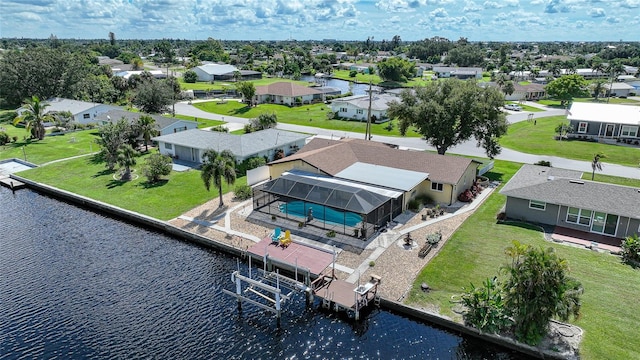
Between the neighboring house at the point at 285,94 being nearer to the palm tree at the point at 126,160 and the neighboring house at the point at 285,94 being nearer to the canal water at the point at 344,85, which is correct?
the canal water at the point at 344,85

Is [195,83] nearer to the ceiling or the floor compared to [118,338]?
nearer to the ceiling

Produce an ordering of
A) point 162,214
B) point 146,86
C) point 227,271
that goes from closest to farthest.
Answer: point 227,271
point 162,214
point 146,86

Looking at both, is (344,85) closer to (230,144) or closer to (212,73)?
(212,73)

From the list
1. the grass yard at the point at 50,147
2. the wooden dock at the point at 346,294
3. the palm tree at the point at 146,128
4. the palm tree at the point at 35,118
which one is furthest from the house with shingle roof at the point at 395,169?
the palm tree at the point at 35,118

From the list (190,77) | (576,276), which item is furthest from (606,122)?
(190,77)

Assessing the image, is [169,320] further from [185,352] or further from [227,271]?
[227,271]

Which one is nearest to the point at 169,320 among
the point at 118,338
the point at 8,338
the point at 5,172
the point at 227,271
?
the point at 118,338
